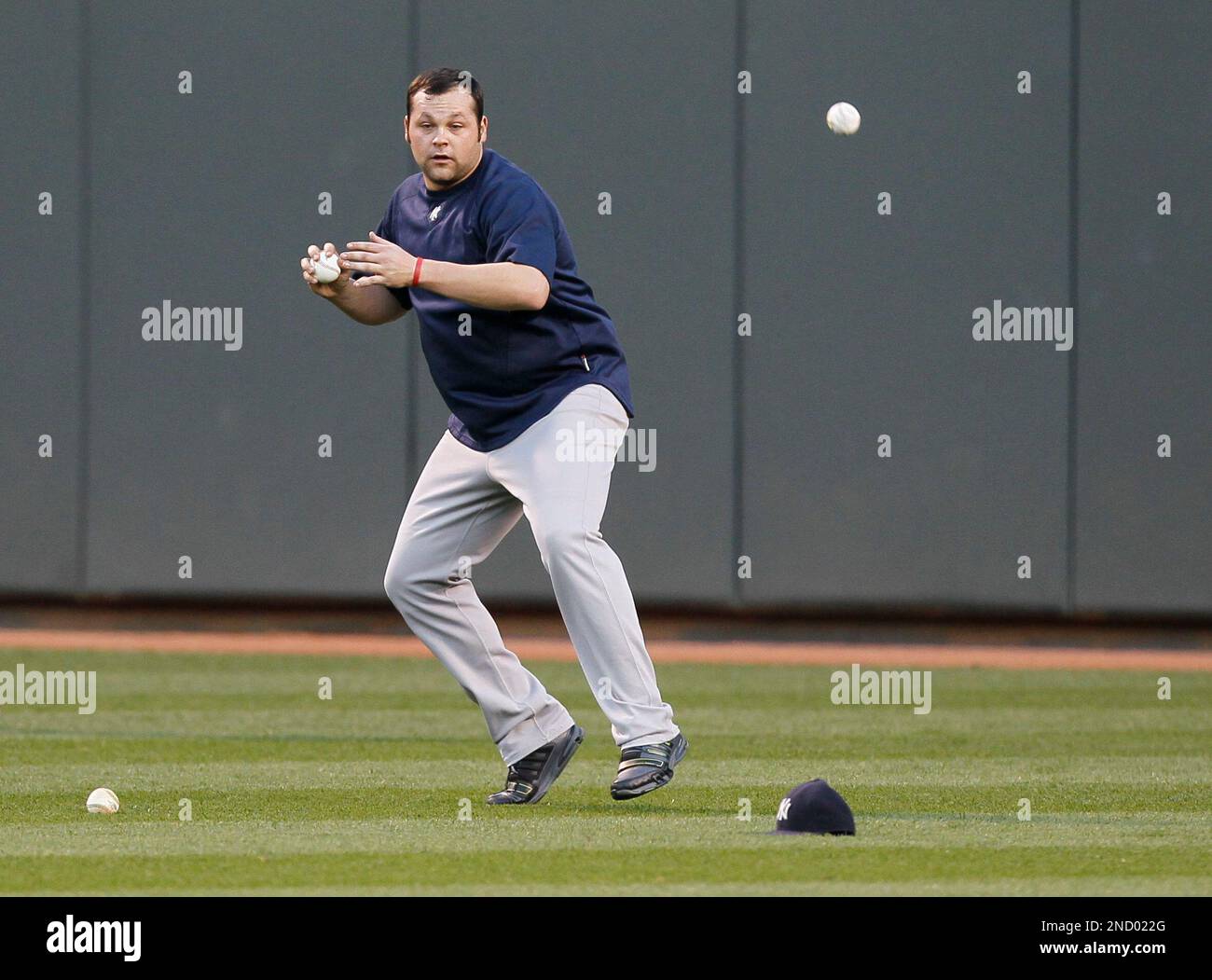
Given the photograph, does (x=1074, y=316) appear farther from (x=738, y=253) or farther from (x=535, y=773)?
(x=535, y=773)

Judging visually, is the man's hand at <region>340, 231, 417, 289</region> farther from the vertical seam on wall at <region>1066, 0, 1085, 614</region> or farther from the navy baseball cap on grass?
the vertical seam on wall at <region>1066, 0, 1085, 614</region>

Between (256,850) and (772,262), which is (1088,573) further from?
(256,850)

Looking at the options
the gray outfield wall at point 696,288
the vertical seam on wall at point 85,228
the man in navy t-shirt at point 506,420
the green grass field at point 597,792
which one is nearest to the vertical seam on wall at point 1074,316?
the gray outfield wall at point 696,288

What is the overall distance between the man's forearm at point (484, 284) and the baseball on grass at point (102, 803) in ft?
6.46

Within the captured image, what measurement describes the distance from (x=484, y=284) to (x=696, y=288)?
8.52 metres

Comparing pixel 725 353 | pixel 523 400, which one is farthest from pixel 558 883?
pixel 725 353

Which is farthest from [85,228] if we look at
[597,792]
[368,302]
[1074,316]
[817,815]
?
[817,815]

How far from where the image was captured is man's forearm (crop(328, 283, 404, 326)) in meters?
6.96

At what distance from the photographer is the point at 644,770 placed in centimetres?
675

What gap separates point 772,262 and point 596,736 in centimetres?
613

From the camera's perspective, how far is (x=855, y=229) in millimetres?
14828

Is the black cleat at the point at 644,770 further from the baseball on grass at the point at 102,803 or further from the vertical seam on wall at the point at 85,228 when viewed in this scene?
the vertical seam on wall at the point at 85,228

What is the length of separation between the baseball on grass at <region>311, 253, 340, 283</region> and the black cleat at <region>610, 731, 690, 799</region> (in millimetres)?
1821

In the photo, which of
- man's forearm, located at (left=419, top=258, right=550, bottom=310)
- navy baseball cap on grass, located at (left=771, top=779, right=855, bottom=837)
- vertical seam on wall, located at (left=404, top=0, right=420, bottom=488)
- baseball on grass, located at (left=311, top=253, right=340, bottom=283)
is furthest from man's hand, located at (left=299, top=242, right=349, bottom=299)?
vertical seam on wall, located at (left=404, top=0, right=420, bottom=488)
